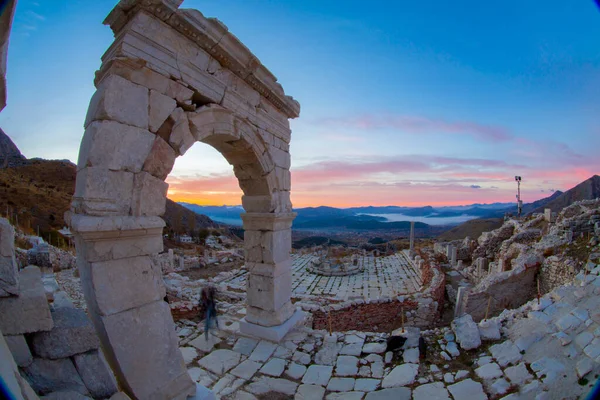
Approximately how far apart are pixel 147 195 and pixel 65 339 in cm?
155

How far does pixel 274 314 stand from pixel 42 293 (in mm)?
4232

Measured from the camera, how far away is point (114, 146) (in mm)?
3059

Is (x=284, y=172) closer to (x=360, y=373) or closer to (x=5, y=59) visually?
(x=360, y=373)

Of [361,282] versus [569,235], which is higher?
[569,235]

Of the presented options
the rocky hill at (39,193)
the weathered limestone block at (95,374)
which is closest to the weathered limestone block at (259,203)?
the weathered limestone block at (95,374)

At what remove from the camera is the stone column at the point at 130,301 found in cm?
292

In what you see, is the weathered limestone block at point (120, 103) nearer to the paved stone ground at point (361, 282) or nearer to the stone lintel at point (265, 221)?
the stone lintel at point (265, 221)

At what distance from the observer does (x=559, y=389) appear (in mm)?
3350

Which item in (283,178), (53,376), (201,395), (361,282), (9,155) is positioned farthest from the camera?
(9,155)

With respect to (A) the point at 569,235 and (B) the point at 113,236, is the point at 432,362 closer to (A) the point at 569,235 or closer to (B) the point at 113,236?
(B) the point at 113,236

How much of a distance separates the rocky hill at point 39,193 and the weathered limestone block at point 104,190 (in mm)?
19140

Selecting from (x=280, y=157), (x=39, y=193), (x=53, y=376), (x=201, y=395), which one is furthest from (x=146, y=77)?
(x=39, y=193)

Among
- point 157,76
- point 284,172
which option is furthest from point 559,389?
point 157,76

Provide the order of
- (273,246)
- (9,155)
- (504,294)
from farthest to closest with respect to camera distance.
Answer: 1. (9,155)
2. (504,294)
3. (273,246)
